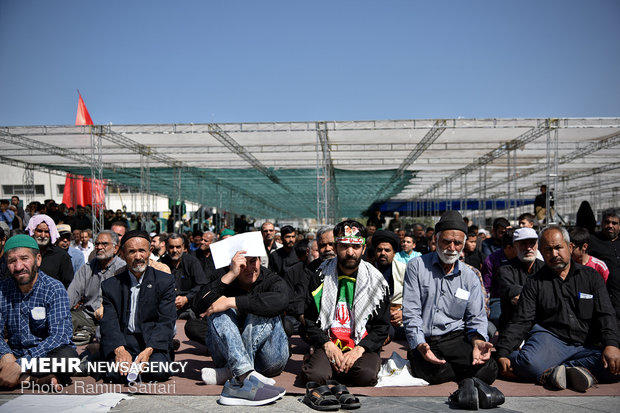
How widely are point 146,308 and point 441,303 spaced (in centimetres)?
264

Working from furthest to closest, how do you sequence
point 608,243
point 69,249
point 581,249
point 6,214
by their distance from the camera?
point 6,214
point 69,249
point 608,243
point 581,249

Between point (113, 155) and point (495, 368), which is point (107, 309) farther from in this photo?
point (113, 155)

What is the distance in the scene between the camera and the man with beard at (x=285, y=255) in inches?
311

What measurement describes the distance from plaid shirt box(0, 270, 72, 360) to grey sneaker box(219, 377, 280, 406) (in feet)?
5.01

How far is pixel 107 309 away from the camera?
4.34 metres

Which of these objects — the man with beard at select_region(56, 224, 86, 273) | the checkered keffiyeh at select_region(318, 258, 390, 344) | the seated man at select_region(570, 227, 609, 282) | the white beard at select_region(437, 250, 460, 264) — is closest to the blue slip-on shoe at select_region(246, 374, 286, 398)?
the checkered keffiyeh at select_region(318, 258, 390, 344)

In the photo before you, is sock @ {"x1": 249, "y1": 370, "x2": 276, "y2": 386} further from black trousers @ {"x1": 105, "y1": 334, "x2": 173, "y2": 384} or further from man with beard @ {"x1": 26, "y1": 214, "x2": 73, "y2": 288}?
man with beard @ {"x1": 26, "y1": 214, "x2": 73, "y2": 288}

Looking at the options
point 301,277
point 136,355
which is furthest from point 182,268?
point 136,355

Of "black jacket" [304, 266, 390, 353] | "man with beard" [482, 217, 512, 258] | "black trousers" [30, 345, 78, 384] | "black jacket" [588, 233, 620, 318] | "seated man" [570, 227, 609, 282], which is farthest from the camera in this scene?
"man with beard" [482, 217, 512, 258]

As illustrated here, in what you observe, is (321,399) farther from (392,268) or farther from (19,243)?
(19,243)

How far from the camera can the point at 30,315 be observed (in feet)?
13.5

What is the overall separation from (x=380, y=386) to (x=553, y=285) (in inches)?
70.4

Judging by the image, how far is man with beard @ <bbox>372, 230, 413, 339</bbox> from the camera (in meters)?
5.89

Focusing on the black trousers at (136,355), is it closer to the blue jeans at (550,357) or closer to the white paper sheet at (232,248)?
the white paper sheet at (232,248)
